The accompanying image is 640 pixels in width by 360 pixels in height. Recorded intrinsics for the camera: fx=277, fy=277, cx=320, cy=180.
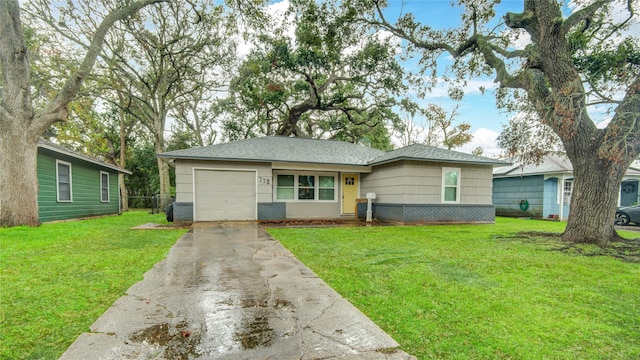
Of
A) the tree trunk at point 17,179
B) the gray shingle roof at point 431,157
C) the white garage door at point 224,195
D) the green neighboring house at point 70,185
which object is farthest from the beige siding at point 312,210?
the green neighboring house at point 70,185

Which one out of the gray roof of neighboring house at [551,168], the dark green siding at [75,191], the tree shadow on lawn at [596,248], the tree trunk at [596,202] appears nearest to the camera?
the tree shadow on lawn at [596,248]

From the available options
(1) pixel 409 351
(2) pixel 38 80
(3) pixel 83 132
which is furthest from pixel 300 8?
(3) pixel 83 132

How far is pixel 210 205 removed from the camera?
1026 cm

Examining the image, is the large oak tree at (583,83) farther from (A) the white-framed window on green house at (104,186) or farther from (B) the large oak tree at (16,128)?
(A) the white-framed window on green house at (104,186)

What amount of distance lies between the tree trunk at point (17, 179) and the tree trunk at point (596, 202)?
1398 cm

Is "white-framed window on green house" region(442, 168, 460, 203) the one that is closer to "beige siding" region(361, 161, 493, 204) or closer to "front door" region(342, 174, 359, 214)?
"beige siding" region(361, 161, 493, 204)

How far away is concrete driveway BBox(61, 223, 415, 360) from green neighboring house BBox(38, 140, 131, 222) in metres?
8.73

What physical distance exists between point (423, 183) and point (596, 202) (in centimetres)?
471

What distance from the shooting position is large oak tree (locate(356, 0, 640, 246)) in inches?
231

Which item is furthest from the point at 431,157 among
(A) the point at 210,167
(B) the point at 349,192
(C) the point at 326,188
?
(A) the point at 210,167

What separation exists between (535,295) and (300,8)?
38.5 ft

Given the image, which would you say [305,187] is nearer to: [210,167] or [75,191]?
[210,167]

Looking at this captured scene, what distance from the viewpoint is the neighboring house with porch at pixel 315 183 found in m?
10.1

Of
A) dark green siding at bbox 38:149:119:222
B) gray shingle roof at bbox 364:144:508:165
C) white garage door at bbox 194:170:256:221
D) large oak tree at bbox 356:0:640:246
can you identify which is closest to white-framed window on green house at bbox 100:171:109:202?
dark green siding at bbox 38:149:119:222
